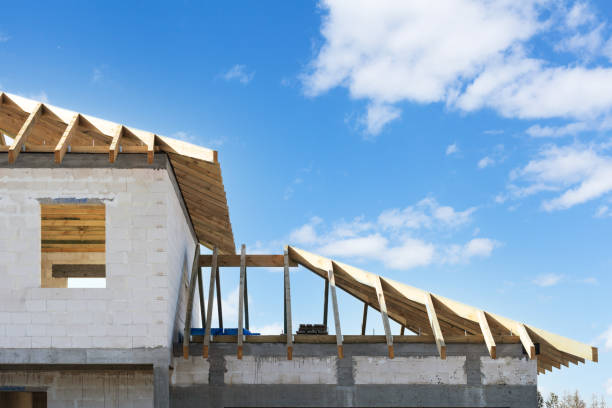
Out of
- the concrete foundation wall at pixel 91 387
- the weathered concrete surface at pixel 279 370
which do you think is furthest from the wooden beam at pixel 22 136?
the weathered concrete surface at pixel 279 370

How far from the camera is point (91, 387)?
13.8 meters

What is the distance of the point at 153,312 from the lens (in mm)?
13211

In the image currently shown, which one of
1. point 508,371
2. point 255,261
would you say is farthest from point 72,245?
point 508,371

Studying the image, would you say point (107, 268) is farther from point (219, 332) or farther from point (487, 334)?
point (487, 334)

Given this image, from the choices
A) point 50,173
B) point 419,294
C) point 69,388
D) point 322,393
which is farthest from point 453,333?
point 50,173

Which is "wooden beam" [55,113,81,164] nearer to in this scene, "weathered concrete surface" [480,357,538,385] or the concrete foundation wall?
the concrete foundation wall

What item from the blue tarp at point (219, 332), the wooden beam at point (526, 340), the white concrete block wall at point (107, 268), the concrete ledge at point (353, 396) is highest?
the white concrete block wall at point (107, 268)

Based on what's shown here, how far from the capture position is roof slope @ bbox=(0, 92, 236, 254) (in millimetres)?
13281

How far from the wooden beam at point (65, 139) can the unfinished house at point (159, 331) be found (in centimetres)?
4

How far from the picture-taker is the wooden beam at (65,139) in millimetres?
12984

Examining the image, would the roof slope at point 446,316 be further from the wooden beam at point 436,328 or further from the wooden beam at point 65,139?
the wooden beam at point 65,139

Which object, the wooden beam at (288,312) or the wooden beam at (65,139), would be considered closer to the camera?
the wooden beam at (65,139)

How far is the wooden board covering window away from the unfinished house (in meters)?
0.31

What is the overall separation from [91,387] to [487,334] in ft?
26.5
